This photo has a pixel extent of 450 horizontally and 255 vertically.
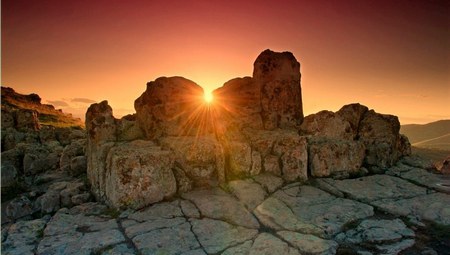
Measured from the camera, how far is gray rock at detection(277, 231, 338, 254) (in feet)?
23.0

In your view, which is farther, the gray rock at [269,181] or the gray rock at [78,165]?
the gray rock at [78,165]

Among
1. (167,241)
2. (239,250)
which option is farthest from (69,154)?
(239,250)

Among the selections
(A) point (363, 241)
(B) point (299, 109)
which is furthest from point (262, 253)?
(B) point (299, 109)

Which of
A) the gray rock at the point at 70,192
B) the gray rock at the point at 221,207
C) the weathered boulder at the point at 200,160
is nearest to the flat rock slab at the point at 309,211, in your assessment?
the gray rock at the point at 221,207

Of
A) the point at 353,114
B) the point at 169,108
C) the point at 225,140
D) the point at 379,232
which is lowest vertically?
the point at 379,232

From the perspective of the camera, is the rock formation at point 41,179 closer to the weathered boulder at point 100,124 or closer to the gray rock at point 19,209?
the gray rock at point 19,209

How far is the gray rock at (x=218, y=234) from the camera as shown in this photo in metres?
7.27

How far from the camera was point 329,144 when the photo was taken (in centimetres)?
1222

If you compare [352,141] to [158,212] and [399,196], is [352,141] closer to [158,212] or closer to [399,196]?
[399,196]

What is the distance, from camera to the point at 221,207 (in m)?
9.23

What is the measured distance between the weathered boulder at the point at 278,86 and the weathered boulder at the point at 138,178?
526 cm

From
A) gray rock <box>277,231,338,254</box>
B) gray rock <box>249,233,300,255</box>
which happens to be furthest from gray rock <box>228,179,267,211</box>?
gray rock <box>277,231,338,254</box>

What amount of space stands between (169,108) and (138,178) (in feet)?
11.8

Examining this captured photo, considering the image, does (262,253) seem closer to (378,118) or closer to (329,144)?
A: (329,144)
